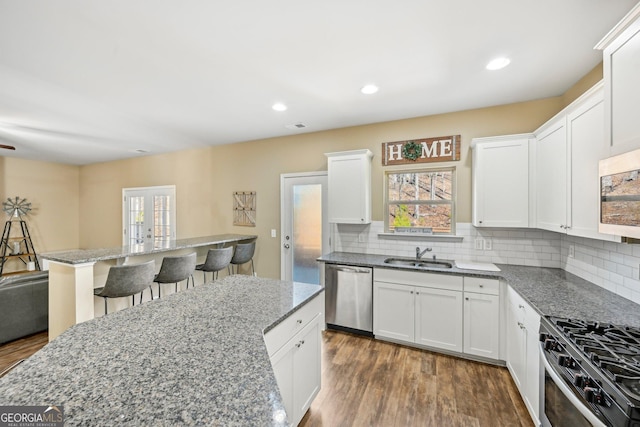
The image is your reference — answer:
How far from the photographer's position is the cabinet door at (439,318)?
2639 millimetres

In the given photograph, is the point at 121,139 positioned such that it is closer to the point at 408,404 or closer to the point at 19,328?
the point at 19,328

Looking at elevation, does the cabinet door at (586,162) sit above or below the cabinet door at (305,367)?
above

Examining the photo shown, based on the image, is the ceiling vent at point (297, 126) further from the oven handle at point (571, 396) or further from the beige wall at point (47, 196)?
the beige wall at point (47, 196)

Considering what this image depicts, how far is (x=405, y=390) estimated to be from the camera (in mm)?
2211

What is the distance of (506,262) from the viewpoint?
2994 millimetres

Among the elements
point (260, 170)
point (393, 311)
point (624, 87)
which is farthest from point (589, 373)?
point (260, 170)

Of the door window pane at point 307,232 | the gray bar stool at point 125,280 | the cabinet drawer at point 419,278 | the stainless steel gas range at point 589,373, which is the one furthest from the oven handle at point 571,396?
the gray bar stool at point 125,280

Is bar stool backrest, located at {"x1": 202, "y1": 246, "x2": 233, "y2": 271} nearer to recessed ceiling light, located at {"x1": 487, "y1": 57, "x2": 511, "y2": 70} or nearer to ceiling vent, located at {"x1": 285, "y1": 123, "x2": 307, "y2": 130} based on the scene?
ceiling vent, located at {"x1": 285, "y1": 123, "x2": 307, "y2": 130}

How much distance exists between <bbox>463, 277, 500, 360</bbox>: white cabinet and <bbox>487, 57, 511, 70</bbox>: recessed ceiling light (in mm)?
1866

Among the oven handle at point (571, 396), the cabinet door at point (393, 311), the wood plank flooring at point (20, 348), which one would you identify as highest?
the oven handle at point (571, 396)

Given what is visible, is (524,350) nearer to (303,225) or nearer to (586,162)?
(586,162)

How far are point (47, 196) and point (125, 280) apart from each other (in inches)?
241

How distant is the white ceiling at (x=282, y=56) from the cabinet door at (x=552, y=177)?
1.81ft

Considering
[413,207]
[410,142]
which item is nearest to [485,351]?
[413,207]
